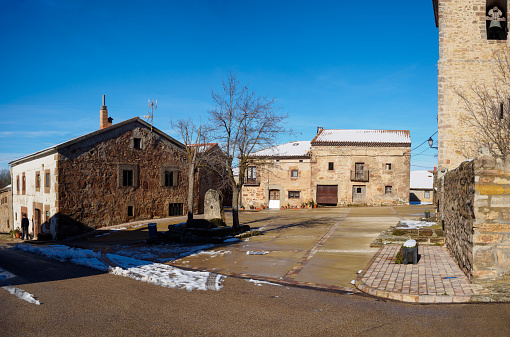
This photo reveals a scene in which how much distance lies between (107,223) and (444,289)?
68.7 ft

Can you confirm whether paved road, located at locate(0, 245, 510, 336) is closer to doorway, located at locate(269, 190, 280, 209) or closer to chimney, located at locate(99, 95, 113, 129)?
chimney, located at locate(99, 95, 113, 129)

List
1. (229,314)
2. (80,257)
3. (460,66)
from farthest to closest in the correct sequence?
(460,66) → (80,257) → (229,314)

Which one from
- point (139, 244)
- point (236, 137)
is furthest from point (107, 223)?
point (236, 137)

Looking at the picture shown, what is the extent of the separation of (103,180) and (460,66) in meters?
20.8

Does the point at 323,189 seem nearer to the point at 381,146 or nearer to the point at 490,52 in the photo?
the point at 381,146

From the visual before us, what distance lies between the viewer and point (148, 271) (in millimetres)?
10555

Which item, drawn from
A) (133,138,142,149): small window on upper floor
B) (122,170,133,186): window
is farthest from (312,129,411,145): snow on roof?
(122,170,133,186): window

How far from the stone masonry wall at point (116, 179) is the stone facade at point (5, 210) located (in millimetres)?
12209

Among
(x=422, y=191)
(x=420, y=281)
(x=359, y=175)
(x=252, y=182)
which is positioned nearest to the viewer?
(x=420, y=281)

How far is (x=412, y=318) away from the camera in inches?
251

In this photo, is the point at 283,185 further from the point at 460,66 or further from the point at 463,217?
the point at 463,217

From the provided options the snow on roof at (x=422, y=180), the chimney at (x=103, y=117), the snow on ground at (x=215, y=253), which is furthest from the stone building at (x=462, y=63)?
the snow on roof at (x=422, y=180)

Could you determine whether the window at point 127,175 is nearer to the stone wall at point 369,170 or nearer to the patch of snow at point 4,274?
the patch of snow at point 4,274

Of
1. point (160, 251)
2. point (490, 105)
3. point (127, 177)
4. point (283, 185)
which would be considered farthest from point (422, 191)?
point (160, 251)
